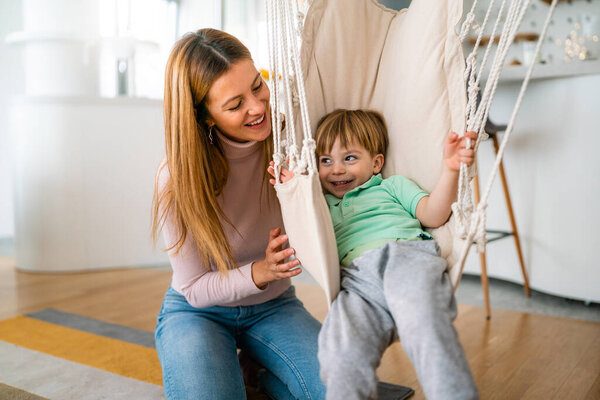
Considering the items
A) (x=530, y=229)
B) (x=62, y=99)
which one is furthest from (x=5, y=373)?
(x=530, y=229)

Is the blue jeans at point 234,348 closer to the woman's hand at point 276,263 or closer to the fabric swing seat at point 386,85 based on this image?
the woman's hand at point 276,263

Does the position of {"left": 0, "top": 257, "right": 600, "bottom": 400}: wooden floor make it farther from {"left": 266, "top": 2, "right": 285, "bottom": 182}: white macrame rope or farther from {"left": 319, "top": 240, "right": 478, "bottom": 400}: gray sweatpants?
{"left": 266, "top": 2, "right": 285, "bottom": 182}: white macrame rope

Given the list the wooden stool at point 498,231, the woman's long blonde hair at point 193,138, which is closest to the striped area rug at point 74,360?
the woman's long blonde hair at point 193,138

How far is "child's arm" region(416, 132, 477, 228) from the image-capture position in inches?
36.9

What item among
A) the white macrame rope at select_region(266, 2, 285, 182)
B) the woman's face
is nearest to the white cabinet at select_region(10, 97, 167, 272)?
the woman's face

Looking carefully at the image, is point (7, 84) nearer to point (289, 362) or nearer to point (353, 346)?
point (289, 362)

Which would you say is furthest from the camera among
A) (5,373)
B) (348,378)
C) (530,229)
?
(530,229)

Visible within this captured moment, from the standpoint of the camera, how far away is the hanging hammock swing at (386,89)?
939mm

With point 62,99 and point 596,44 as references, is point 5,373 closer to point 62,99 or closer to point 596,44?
point 62,99

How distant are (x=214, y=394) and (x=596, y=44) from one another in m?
3.37

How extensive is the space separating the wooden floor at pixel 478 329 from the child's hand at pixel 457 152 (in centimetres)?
79

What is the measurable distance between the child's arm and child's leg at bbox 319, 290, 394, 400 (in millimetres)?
241

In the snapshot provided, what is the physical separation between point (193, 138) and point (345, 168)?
34cm

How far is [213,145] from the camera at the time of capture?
1281 millimetres
